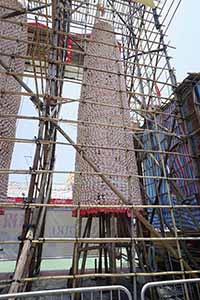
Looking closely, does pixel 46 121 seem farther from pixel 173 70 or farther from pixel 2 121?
pixel 173 70

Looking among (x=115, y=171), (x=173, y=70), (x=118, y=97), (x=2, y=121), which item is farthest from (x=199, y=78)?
(x=2, y=121)

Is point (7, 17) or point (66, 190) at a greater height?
point (7, 17)

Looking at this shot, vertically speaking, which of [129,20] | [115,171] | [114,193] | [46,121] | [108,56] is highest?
[129,20]

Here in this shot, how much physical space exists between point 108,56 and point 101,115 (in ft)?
4.98

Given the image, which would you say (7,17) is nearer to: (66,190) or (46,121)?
(46,121)

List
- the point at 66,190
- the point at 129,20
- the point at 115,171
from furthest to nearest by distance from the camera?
the point at 66,190, the point at 129,20, the point at 115,171

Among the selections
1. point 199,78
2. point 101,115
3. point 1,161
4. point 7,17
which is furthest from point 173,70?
point 1,161

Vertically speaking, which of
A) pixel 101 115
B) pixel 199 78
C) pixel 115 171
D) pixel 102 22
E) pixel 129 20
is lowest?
pixel 115 171

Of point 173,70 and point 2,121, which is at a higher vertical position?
point 173,70

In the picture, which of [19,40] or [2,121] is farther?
[19,40]

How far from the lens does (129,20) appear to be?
20.1ft

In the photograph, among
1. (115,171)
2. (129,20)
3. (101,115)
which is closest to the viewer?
(115,171)

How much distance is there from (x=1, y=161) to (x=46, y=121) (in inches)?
35.8

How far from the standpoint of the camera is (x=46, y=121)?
325 centimetres
